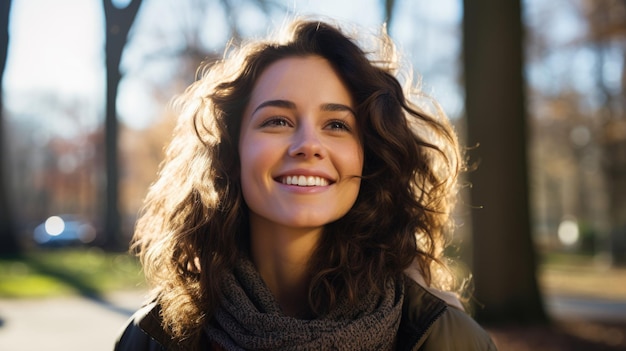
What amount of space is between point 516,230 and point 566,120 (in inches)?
705

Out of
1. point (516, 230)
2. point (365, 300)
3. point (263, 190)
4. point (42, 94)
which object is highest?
point (42, 94)

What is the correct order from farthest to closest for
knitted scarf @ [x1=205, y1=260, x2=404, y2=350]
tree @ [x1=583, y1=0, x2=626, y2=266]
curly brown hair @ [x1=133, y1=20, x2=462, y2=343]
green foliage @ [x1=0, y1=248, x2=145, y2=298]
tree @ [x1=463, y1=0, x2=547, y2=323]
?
1. tree @ [x1=583, y1=0, x2=626, y2=266]
2. green foliage @ [x1=0, y1=248, x2=145, y2=298]
3. tree @ [x1=463, y1=0, x2=547, y2=323]
4. curly brown hair @ [x1=133, y1=20, x2=462, y2=343]
5. knitted scarf @ [x1=205, y1=260, x2=404, y2=350]

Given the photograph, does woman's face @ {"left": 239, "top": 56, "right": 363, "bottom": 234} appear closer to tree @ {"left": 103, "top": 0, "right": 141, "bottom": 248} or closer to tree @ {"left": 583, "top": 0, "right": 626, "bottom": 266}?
tree @ {"left": 103, "top": 0, "right": 141, "bottom": 248}

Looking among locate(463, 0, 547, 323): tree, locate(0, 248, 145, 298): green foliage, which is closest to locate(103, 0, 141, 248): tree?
locate(463, 0, 547, 323): tree

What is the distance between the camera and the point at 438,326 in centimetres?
244

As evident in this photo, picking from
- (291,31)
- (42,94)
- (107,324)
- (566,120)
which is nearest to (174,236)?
(291,31)

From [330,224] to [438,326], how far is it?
0.56m

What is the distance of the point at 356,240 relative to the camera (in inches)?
103

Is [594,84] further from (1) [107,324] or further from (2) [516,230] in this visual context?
(1) [107,324]

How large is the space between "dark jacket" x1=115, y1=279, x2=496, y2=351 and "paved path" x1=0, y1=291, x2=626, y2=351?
5.46ft

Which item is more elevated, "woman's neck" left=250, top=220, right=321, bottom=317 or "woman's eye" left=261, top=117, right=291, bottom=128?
"woman's eye" left=261, top=117, right=291, bottom=128

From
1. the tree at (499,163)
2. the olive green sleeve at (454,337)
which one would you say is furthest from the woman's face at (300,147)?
the tree at (499,163)

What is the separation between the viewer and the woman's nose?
236cm

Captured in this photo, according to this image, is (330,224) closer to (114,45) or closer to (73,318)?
(114,45)
